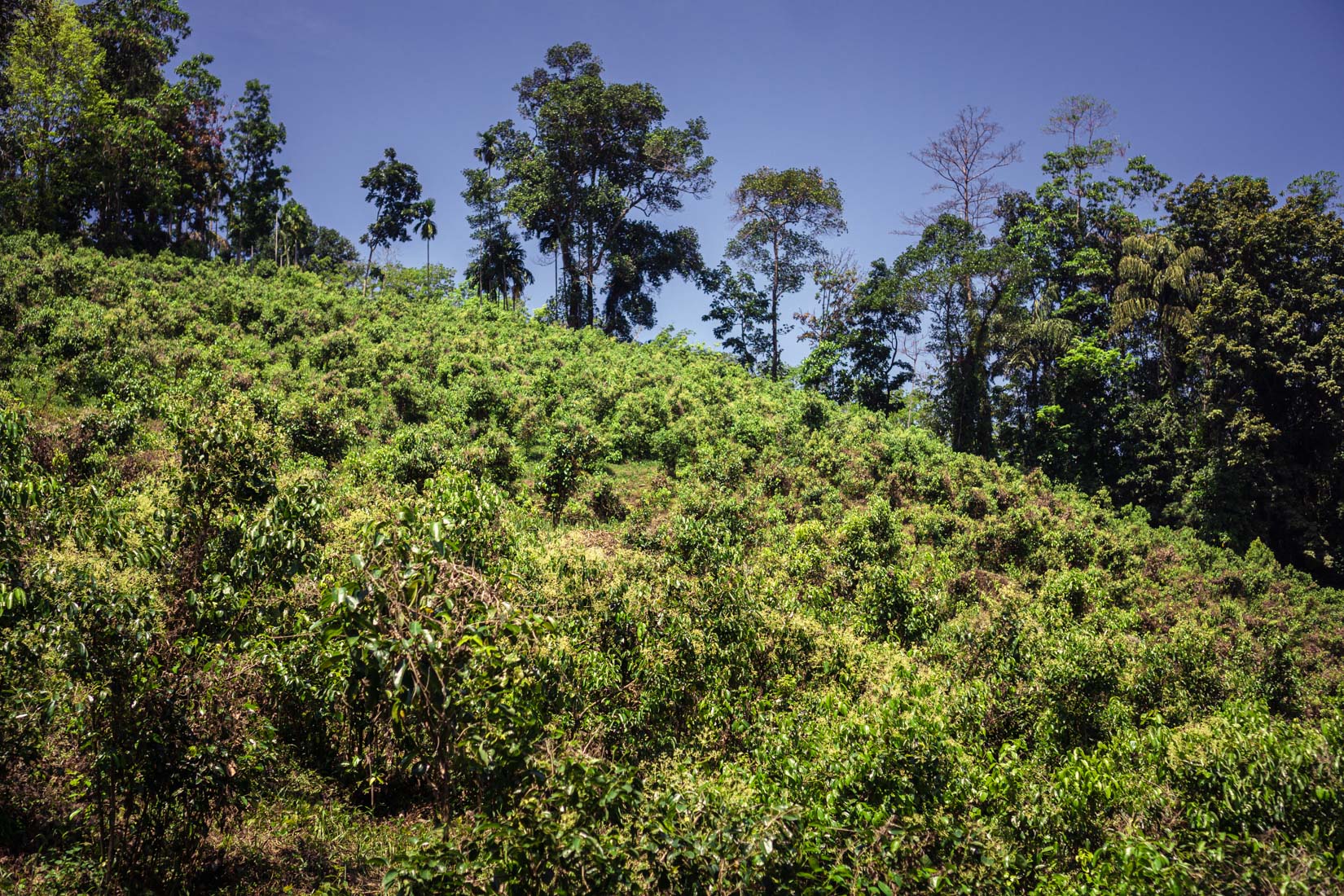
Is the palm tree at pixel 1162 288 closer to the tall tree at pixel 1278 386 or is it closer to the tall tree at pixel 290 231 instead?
the tall tree at pixel 1278 386

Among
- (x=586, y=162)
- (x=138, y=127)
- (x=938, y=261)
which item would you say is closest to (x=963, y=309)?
(x=938, y=261)

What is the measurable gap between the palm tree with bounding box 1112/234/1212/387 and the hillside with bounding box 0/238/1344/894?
667 inches

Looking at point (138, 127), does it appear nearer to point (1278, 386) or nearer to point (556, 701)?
point (556, 701)

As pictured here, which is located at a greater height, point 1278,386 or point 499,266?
point 499,266

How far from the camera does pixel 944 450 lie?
2894 cm

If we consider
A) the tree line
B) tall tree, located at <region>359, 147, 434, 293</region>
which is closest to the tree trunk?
the tree line

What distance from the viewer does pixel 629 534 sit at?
59.3ft

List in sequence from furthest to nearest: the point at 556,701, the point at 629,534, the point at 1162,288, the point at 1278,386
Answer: the point at 1162,288 < the point at 1278,386 < the point at 629,534 < the point at 556,701

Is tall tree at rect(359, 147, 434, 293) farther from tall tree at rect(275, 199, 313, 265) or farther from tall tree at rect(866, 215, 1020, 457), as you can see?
tall tree at rect(866, 215, 1020, 457)

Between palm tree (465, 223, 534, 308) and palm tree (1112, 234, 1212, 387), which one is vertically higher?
palm tree (465, 223, 534, 308)

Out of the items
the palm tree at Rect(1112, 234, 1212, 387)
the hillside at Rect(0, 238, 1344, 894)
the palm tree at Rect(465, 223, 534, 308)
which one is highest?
the palm tree at Rect(465, 223, 534, 308)

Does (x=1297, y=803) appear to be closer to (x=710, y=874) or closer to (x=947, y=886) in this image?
(x=947, y=886)

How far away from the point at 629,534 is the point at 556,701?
1024 centimetres

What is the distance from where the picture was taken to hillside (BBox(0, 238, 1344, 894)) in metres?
5.27
